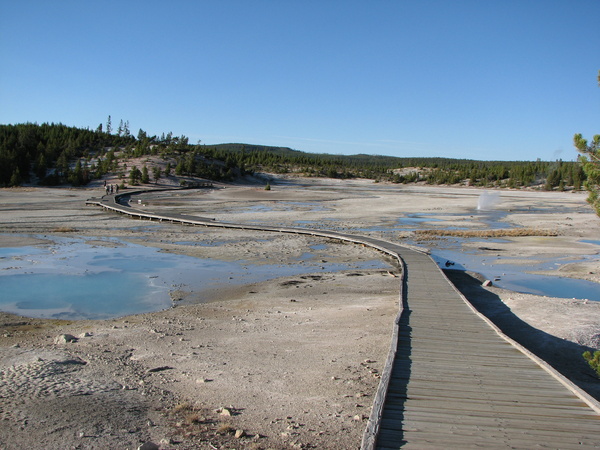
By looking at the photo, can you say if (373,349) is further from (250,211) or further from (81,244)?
(250,211)

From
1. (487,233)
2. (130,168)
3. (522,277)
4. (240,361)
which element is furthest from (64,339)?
(130,168)

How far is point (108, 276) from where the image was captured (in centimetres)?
1523

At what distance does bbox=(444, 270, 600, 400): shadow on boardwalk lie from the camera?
8.31 meters

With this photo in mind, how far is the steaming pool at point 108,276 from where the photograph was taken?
11891 mm

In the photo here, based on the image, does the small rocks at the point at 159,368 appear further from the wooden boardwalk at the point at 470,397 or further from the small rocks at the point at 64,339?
the wooden boardwalk at the point at 470,397

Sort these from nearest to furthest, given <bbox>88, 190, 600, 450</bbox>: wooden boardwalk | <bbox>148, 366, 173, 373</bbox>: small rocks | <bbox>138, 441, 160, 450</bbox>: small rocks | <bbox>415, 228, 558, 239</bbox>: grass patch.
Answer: <bbox>88, 190, 600, 450</bbox>: wooden boardwalk, <bbox>138, 441, 160, 450</bbox>: small rocks, <bbox>148, 366, 173, 373</bbox>: small rocks, <bbox>415, 228, 558, 239</bbox>: grass patch

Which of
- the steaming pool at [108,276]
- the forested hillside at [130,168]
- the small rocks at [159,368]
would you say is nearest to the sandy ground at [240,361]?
the small rocks at [159,368]

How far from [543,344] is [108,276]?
37.5ft

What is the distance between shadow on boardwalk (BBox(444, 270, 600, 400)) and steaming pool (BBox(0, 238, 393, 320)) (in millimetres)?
5181

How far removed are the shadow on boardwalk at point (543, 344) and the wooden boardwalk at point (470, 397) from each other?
1.18 meters

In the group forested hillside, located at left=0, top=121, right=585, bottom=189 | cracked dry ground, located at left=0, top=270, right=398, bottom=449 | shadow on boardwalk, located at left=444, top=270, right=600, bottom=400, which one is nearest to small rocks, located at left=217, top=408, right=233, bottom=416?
cracked dry ground, located at left=0, top=270, right=398, bottom=449

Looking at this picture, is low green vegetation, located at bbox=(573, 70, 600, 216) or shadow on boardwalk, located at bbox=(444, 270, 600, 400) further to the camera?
shadow on boardwalk, located at bbox=(444, 270, 600, 400)

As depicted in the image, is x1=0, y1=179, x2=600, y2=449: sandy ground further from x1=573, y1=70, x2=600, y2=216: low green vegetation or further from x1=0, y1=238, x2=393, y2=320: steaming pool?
x1=573, y1=70, x2=600, y2=216: low green vegetation

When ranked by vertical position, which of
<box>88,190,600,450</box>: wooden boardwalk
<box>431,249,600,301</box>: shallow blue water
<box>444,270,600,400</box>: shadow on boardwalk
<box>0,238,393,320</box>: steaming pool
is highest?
<box>88,190,600,450</box>: wooden boardwalk
